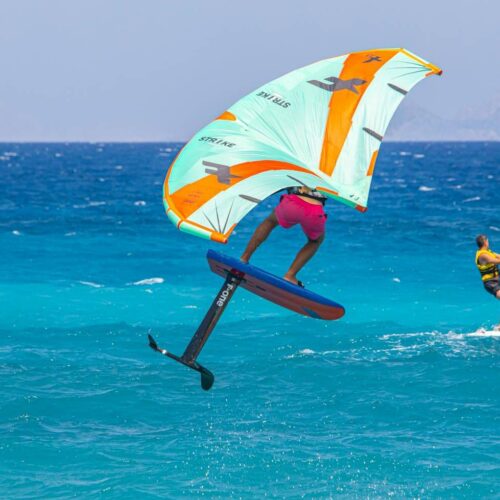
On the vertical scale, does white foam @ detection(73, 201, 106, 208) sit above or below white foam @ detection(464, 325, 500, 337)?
below

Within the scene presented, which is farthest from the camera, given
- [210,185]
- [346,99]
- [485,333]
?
[485,333]

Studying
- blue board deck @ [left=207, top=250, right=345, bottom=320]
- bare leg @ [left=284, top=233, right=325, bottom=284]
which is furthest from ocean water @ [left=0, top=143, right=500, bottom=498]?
bare leg @ [left=284, top=233, right=325, bottom=284]

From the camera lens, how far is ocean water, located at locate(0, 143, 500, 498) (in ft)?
53.5

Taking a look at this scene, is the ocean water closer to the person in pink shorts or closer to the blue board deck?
the blue board deck

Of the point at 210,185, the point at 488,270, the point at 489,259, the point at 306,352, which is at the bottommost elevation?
the point at 306,352

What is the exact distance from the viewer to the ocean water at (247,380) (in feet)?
53.5

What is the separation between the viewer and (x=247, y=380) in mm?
22031

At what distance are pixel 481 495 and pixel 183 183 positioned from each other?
759 centimetres

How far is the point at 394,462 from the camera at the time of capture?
659 inches

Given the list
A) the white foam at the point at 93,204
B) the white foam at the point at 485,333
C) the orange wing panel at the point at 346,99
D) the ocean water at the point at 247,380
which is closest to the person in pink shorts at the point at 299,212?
the orange wing panel at the point at 346,99

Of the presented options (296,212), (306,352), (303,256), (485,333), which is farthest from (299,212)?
(485,333)

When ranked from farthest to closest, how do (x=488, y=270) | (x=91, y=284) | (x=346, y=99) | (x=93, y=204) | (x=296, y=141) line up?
(x=93, y=204) < (x=91, y=284) < (x=488, y=270) < (x=346, y=99) < (x=296, y=141)

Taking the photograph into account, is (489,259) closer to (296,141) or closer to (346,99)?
(346,99)

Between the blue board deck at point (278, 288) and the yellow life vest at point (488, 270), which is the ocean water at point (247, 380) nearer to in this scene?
the yellow life vest at point (488, 270)
